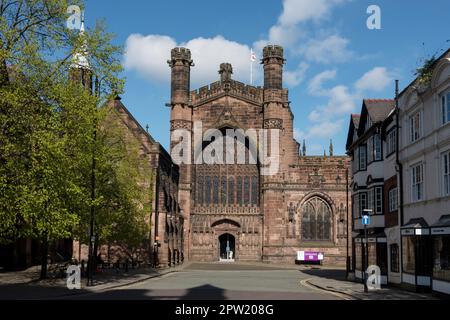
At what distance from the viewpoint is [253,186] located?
5916 cm

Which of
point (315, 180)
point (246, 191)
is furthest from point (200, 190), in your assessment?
point (315, 180)

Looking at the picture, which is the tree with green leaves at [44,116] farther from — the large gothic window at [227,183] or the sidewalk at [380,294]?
the large gothic window at [227,183]

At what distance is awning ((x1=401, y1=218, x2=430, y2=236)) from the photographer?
2254 cm

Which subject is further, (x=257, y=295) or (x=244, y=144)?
(x=244, y=144)

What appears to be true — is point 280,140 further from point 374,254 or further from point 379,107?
point 374,254

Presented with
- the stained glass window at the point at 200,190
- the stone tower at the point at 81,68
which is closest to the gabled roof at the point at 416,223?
the stone tower at the point at 81,68

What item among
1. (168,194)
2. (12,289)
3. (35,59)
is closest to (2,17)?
(35,59)

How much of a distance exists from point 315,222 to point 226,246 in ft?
31.9

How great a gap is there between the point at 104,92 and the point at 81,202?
5.11 meters

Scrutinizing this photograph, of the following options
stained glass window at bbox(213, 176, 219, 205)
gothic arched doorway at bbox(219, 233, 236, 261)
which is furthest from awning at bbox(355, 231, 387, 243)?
stained glass window at bbox(213, 176, 219, 205)

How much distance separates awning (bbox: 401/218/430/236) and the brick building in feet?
102

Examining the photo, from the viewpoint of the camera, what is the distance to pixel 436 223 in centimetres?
2155
